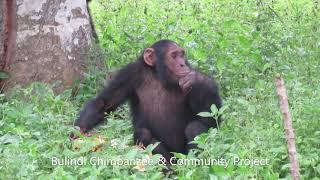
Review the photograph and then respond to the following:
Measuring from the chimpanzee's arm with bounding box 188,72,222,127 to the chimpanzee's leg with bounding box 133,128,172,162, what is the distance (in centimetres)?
36

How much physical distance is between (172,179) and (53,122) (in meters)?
1.15

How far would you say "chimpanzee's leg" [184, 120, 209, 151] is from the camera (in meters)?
5.82

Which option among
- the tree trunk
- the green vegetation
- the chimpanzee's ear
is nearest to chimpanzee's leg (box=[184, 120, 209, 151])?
the green vegetation

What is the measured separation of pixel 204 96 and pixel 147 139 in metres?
0.54

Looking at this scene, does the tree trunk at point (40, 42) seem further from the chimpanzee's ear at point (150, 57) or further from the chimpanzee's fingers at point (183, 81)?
the chimpanzee's fingers at point (183, 81)

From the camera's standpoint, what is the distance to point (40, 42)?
8.15 m

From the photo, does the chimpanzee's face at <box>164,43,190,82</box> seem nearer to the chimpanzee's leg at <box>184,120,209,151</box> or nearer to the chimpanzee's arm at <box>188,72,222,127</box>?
the chimpanzee's arm at <box>188,72,222,127</box>

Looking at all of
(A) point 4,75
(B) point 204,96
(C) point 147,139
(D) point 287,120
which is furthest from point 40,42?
(D) point 287,120

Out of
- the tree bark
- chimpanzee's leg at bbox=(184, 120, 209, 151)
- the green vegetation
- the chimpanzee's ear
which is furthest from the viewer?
the chimpanzee's ear

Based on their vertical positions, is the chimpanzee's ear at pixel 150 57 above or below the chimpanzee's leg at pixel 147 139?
above

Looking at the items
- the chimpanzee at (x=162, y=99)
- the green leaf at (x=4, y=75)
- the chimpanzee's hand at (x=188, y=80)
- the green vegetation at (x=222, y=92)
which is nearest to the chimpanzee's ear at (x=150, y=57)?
the chimpanzee at (x=162, y=99)

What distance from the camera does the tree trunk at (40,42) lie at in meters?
8.05

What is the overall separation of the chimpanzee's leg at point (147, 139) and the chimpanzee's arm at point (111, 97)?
16.4 inches

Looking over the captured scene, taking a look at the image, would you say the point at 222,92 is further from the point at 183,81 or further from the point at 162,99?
the point at 183,81
